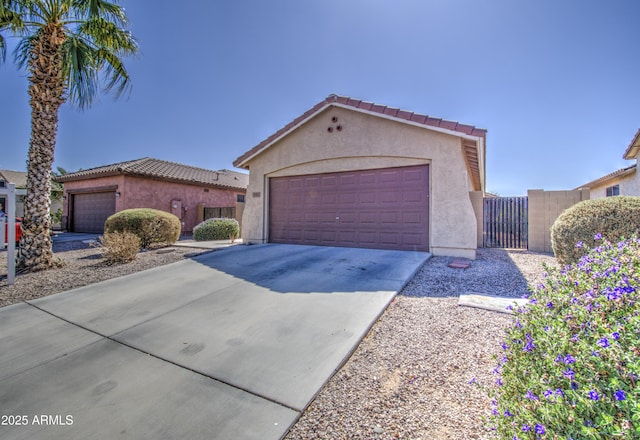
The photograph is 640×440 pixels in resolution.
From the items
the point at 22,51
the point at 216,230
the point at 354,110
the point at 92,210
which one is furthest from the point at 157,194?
the point at 354,110

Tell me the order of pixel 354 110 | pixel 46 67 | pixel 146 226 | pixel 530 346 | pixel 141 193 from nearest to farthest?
pixel 530 346, pixel 46 67, pixel 354 110, pixel 146 226, pixel 141 193

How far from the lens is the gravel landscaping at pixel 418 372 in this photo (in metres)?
2.31

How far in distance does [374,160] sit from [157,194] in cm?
1427

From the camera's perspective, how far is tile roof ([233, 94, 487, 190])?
799 centimetres

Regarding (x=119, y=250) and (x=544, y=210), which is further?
(x=544, y=210)

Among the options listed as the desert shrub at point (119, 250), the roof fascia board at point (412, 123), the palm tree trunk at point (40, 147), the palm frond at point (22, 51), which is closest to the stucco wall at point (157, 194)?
the palm frond at point (22, 51)

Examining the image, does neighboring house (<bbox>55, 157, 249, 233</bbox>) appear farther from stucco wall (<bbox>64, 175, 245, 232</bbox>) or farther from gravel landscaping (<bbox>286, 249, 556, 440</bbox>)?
gravel landscaping (<bbox>286, 249, 556, 440</bbox>)

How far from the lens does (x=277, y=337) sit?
3.75 meters

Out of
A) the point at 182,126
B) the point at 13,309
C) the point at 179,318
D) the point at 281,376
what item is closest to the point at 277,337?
the point at 281,376

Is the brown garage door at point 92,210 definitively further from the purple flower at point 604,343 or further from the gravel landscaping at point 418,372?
the purple flower at point 604,343

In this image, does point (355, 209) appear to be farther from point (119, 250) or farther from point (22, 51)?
point (22, 51)

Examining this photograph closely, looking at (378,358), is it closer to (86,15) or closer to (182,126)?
(86,15)

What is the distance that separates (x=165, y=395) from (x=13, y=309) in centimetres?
460

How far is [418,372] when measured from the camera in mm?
Answer: 2973
